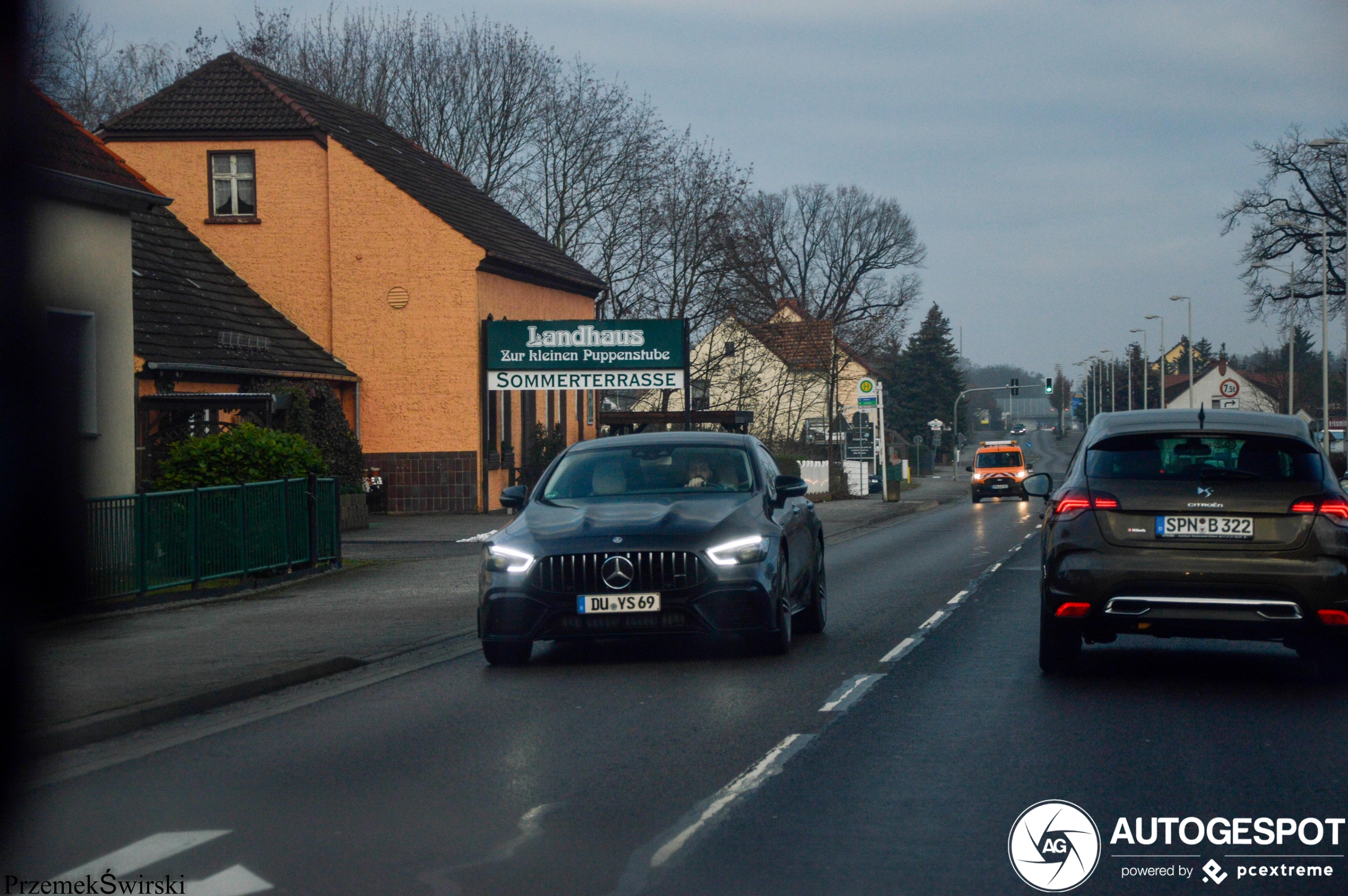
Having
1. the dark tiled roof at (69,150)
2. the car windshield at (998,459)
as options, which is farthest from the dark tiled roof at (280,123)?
the car windshield at (998,459)

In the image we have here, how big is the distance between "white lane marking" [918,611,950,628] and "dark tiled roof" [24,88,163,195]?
1033 centimetres

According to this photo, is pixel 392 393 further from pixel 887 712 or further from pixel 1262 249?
pixel 1262 249

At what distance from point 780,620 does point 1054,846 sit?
16.5 ft

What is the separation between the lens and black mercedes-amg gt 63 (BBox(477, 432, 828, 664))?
991 cm

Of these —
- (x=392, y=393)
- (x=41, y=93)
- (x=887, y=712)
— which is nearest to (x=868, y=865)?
(x=887, y=712)

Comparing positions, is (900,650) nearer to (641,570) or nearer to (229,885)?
(641,570)

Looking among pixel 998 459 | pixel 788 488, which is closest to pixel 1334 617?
pixel 788 488

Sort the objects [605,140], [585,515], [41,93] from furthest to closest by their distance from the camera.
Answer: [605,140]
[41,93]
[585,515]

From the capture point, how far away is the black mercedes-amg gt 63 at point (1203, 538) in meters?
8.60

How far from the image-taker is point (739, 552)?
10078mm

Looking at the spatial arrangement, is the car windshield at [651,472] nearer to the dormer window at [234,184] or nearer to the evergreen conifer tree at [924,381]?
the dormer window at [234,184]

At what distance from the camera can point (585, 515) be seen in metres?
10.5

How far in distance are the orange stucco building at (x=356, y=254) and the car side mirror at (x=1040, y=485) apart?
24.1 meters

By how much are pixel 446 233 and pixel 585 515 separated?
24743mm
